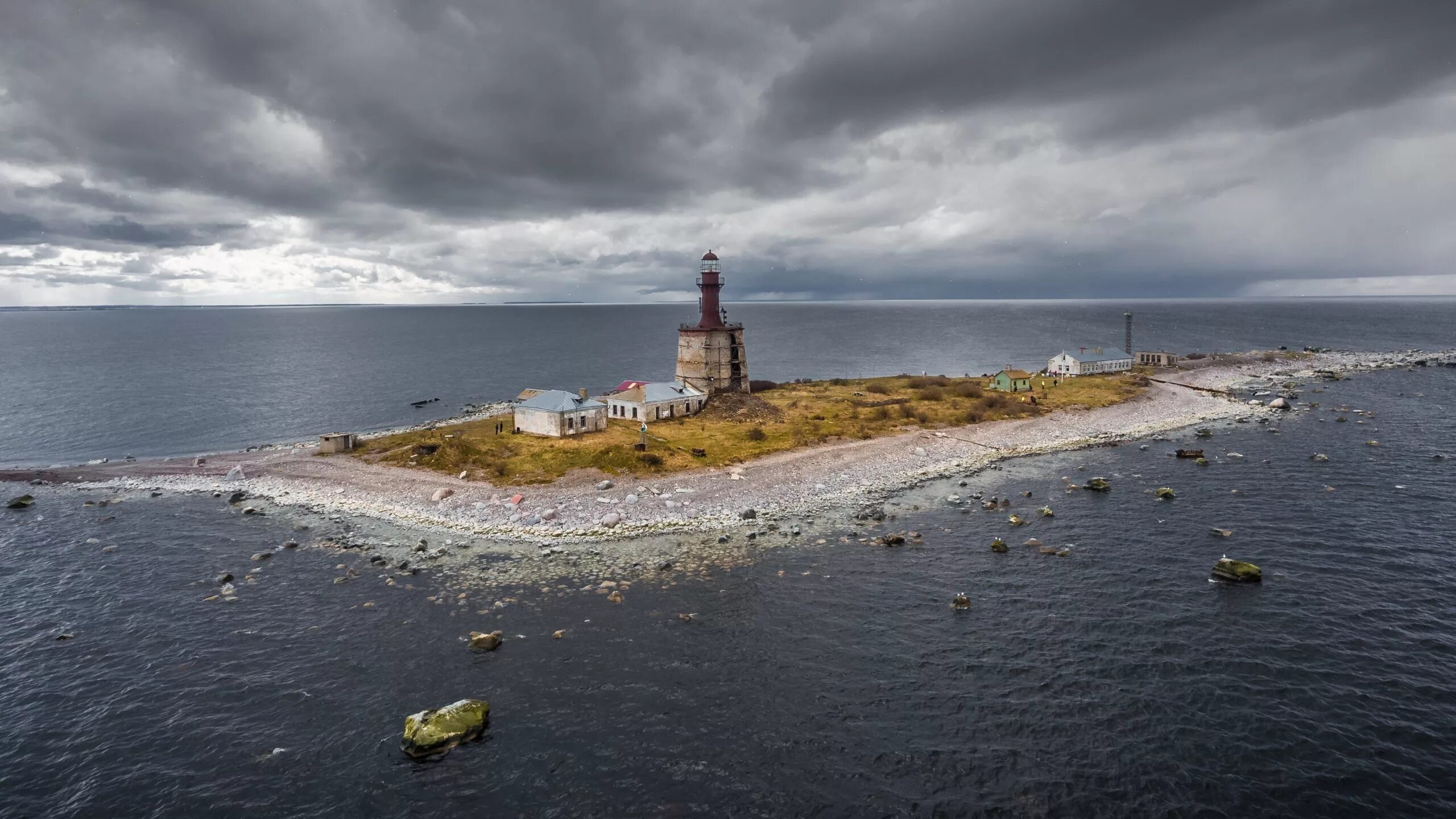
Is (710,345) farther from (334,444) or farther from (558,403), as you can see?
(334,444)

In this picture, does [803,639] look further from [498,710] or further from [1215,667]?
[1215,667]

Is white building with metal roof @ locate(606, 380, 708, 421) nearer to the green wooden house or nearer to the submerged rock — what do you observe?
the submerged rock

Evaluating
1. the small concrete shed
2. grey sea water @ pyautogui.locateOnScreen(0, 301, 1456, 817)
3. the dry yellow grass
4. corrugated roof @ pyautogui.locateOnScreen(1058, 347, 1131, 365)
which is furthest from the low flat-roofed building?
the small concrete shed

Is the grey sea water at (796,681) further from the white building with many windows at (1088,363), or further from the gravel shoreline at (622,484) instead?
the white building with many windows at (1088,363)

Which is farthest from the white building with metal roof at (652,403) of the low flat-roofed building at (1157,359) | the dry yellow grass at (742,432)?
the low flat-roofed building at (1157,359)

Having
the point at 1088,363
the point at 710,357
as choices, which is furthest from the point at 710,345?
the point at 1088,363

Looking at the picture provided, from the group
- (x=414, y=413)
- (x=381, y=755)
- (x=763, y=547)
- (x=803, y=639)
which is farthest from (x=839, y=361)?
(x=381, y=755)
